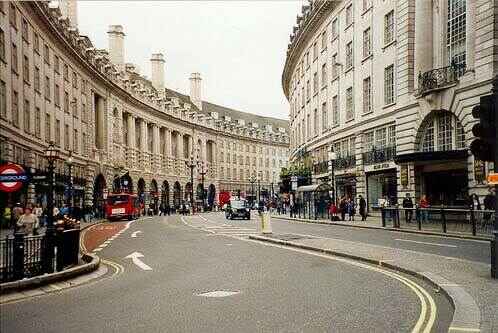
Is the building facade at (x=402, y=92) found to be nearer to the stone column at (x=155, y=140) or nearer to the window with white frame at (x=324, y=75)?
the window with white frame at (x=324, y=75)

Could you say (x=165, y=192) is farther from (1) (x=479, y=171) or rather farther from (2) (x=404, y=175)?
(1) (x=479, y=171)

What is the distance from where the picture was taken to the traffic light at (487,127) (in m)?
11.2

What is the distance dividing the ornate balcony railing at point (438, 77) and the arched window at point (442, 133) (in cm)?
161

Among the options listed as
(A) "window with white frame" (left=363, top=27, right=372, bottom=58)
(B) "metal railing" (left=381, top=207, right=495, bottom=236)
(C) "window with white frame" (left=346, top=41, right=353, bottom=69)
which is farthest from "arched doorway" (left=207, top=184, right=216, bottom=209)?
(B) "metal railing" (left=381, top=207, right=495, bottom=236)

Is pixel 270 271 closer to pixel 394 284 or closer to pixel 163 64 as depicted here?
pixel 394 284

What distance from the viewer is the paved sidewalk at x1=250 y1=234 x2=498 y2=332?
295 inches

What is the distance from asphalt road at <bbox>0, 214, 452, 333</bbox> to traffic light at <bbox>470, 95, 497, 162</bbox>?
116 inches

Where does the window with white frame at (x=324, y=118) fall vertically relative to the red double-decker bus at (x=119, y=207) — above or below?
above

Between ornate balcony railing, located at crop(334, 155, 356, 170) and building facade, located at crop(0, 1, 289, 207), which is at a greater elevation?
building facade, located at crop(0, 1, 289, 207)

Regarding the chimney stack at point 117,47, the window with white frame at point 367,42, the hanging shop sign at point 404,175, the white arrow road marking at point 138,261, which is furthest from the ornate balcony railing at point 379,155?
the chimney stack at point 117,47

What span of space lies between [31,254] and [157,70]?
9350 cm

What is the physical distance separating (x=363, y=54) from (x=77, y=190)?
101 ft

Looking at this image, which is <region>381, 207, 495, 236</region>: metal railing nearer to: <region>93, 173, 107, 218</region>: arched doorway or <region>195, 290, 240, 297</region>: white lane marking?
<region>195, 290, 240, 297</region>: white lane marking

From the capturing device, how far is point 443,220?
24.4 m
